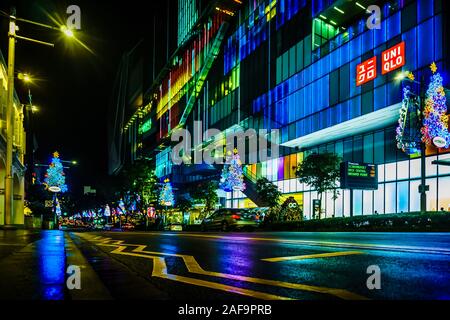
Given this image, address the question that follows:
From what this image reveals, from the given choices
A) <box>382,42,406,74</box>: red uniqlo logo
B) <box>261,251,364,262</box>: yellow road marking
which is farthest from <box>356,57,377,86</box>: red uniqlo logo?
<box>261,251,364,262</box>: yellow road marking

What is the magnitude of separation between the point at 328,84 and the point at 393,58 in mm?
7403

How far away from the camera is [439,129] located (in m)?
22.4

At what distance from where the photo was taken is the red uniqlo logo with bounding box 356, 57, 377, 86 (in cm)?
3112

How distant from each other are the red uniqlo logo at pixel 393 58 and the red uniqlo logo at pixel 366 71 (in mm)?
826

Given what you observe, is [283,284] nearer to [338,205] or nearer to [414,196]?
[414,196]

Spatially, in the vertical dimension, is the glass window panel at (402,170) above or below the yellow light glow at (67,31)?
below

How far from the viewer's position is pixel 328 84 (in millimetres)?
36438

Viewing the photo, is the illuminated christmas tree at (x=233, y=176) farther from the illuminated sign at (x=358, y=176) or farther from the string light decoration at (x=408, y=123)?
the string light decoration at (x=408, y=123)

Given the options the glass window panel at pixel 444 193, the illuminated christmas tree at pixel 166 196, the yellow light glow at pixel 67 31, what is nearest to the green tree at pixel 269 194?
the glass window panel at pixel 444 193

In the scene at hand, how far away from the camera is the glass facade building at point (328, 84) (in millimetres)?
28516
